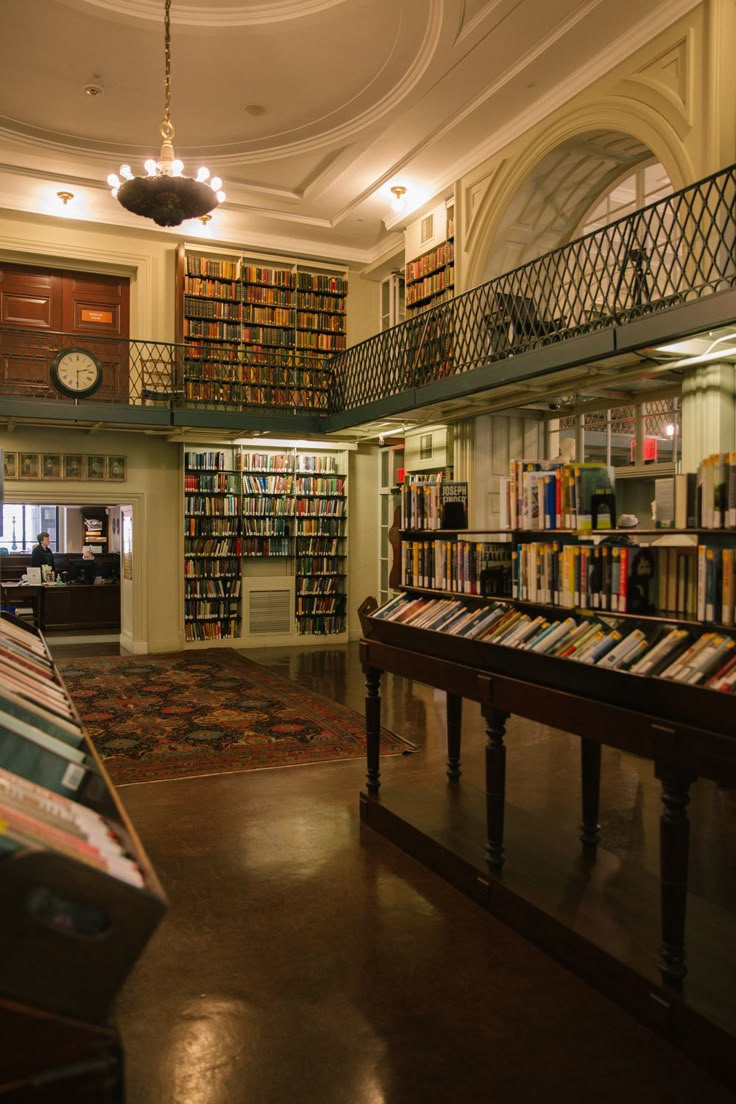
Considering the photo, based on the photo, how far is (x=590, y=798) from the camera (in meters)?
3.98

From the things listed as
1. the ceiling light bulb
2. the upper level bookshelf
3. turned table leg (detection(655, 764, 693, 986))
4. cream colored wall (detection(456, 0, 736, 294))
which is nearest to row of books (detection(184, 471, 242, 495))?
the upper level bookshelf

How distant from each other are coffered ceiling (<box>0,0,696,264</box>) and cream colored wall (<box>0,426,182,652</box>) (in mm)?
2904

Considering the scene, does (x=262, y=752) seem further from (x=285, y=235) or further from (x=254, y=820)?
(x=285, y=235)

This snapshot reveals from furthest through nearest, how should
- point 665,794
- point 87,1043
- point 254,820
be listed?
point 254,820 < point 665,794 < point 87,1043

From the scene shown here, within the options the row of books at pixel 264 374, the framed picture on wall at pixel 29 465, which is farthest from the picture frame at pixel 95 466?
the row of books at pixel 264 374

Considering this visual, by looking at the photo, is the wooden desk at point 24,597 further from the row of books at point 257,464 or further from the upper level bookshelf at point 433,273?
the upper level bookshelf at point 433,273

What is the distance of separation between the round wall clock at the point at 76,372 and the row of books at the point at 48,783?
8.21 meters

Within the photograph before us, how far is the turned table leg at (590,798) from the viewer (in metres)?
3.97

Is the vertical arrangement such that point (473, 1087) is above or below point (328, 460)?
below

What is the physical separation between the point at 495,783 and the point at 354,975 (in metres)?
1.03

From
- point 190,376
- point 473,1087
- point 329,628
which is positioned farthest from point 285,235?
point 473,1087

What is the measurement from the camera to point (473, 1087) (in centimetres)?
237

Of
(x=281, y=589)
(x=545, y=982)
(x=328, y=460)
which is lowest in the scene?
(x=545, y=982)

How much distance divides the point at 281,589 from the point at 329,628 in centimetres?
97
